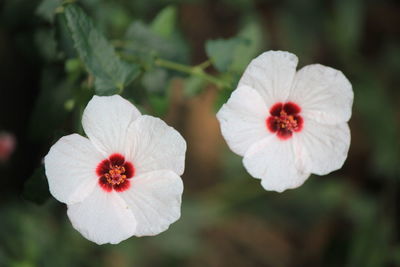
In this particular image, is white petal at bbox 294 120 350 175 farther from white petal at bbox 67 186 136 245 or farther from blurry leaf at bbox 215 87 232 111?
white petal at bbox 67 186 136 245

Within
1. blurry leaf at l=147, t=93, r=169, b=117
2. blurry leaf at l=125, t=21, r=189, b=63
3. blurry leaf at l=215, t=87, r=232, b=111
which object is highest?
blurry leaf at l=125, t=21, r=189, b=63

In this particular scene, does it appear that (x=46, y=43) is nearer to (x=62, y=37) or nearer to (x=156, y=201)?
(x=62, y=37)

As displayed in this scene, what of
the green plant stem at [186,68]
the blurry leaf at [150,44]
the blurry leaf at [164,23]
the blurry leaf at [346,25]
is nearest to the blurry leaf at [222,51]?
the green plant stem at [186,68]

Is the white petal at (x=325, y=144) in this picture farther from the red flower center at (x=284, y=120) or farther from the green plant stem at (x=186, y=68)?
the green plant stem at (x=186, y=68)

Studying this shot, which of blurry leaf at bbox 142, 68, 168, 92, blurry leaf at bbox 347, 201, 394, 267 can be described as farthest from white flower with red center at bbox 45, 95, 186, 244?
blurry leaf at bbox 347, 201, 394, 267

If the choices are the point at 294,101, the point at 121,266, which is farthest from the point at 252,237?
the point at 294,101

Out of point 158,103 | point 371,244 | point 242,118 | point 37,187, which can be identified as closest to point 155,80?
point 158,103
